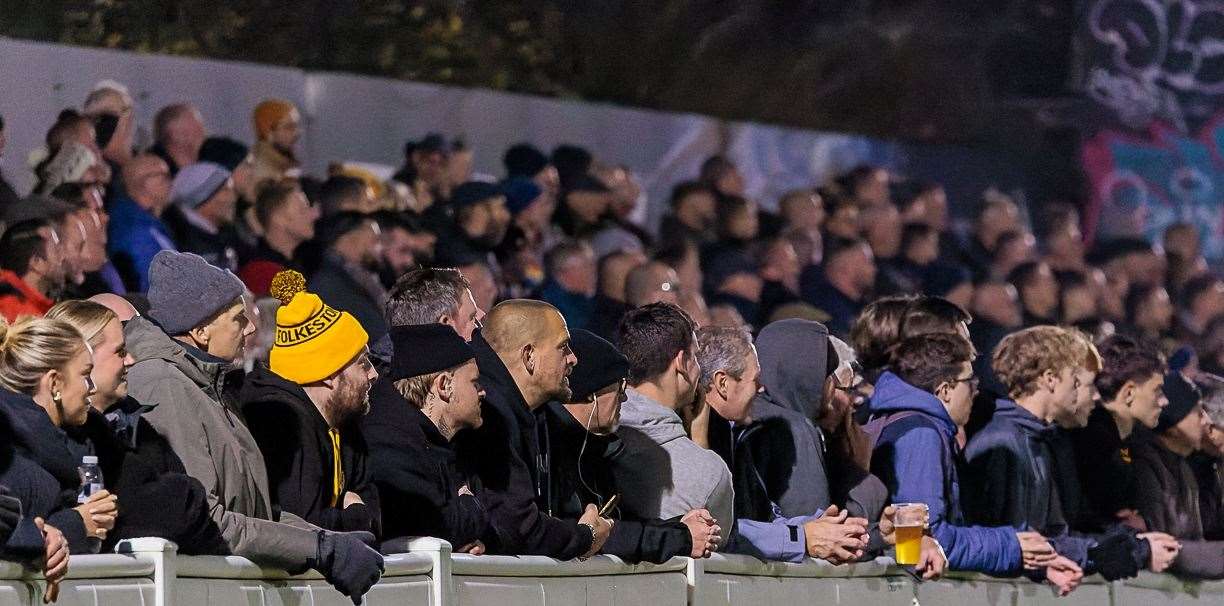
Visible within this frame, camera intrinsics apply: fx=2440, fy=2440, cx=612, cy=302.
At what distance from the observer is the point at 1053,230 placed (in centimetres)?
1873

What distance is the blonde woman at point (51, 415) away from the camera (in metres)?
5.71

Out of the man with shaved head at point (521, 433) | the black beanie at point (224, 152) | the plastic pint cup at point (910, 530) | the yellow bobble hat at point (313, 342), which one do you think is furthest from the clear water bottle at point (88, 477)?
the black beanie at point (224, 152)

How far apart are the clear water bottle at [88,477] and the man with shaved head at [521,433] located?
1.46 meters

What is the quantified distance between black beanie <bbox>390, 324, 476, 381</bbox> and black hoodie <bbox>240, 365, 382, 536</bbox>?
1.29 ft

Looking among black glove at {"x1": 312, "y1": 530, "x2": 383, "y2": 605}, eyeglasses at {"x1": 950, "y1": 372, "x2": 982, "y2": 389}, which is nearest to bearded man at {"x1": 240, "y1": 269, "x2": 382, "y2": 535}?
black glove at {"x1": 312, "y1": 530, "x2": 383, "y2": 605}

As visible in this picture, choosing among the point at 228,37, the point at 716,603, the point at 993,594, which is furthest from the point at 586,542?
the point at 228,37

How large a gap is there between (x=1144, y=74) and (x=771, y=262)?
22.8ft

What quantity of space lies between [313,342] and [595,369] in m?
1.02

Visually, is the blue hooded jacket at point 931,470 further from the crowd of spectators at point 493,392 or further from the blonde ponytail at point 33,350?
the blonde ponytail at point 33,350

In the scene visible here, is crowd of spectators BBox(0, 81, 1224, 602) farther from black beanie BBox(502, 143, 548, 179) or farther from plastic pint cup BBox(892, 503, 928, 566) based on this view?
plastic pint cup BBox(892, 503, 928, 566)

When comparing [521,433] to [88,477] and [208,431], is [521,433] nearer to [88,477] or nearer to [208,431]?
[208,431]

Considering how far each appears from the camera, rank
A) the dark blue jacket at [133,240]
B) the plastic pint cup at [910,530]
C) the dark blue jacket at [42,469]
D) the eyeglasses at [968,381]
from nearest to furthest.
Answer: the dark blue jacket at [42,469] → the plastic pint cup at [910,530] → the eyeglasses at [968,381] → the dark blue jacket at [133,240]

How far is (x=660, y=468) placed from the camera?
7.86 m

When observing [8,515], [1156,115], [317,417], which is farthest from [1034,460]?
[1156,115]
